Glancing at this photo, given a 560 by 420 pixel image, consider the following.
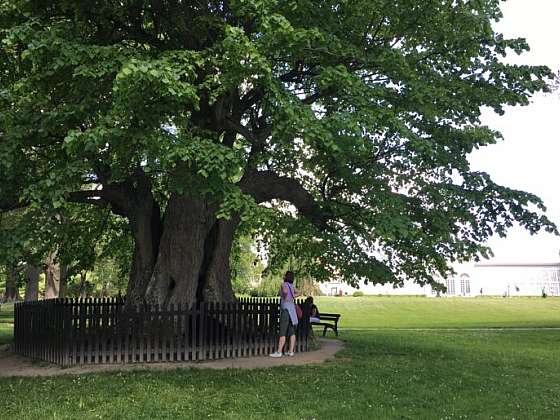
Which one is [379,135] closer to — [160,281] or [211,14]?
[211,14]

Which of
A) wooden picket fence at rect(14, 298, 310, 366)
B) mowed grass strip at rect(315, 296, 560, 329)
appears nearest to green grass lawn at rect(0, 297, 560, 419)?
wooden picket fence at rect(14, 298, 310, 366)

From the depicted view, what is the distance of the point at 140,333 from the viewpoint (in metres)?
11.3

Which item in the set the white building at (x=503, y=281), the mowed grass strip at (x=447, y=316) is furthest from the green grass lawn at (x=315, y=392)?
the white building at (x=503, y=281)

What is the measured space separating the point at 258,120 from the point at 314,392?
7160 millimetres

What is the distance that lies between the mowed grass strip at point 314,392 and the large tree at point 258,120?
237 cm

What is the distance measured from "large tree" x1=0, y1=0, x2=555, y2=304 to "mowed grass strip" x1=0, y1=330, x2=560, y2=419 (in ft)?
7.77

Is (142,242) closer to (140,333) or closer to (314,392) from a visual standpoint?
(140,333)

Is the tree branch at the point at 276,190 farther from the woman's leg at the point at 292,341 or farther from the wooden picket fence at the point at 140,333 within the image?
the woman's leg at the point at 292,341

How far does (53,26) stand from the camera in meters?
9.70

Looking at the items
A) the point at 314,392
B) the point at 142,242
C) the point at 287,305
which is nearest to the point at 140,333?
the point at 142,242

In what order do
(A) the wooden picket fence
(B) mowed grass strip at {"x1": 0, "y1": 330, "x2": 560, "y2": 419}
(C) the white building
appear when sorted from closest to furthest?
1. (B) mowed grass strip at {"x1": 0, "y1": 330, "x2": 560, "y2": 419}
2. (A) the wooden picket fence
3. (C) the white building

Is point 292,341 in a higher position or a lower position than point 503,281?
lower

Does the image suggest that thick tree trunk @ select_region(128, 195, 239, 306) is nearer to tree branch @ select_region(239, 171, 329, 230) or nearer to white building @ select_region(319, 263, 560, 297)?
tree branch @ select_region(239, 171, 329, 230)

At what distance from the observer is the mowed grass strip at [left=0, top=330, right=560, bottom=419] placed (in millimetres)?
7309
